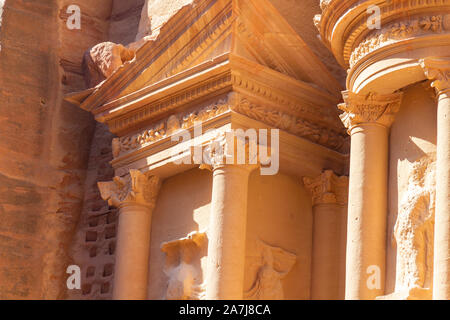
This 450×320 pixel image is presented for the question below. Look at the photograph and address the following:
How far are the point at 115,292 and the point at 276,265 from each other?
6.81ft

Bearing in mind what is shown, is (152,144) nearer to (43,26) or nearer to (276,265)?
(276,265)

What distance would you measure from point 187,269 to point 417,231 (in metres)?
3.37

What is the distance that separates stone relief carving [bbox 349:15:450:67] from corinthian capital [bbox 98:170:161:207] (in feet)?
11.8

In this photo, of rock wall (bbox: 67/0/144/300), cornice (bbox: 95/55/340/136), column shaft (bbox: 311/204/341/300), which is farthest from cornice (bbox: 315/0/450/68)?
rock wall (bbox: 67/0/144/300)

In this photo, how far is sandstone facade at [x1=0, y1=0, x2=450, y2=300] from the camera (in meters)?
12.6

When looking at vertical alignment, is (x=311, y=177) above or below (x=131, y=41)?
below

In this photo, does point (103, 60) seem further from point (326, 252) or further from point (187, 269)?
point (326, 252)

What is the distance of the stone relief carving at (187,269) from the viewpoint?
1441 cm

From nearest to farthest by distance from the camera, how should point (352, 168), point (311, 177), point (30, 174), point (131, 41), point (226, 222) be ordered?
point (352, 168) < point (226, 222) < point (311, 177) < point (30, 174) < point (131, 41)

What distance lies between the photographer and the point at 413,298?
12000 millimetres

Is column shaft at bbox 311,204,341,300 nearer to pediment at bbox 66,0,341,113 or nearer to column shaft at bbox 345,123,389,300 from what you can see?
pediment at bbox 66,0,341,113

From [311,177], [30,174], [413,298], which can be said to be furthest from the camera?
[30,174]

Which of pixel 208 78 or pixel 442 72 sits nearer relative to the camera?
pixel 442 72
